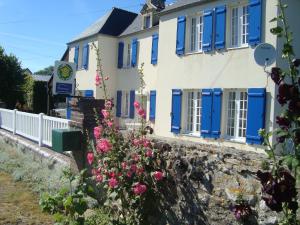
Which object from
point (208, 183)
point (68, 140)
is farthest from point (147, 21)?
point (208, 183)

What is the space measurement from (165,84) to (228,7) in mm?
4354

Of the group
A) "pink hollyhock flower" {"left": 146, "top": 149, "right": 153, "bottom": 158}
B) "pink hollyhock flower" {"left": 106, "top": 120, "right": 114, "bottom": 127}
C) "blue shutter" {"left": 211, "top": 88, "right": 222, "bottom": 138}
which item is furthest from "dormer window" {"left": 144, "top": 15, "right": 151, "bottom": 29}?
"pink hollyhock flower" {"left": 146, "top": 149, "right": 153, "bottom": 158}

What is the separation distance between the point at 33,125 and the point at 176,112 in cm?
610

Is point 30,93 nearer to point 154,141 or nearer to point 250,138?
point 250,138

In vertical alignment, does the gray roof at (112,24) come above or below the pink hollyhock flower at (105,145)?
above

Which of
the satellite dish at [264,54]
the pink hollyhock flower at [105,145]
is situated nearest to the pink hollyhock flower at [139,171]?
the pink hollyhock flower at [105,145]

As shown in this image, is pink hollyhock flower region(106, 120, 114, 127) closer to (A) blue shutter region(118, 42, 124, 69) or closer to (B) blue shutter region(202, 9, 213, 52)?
(B) blue shutter region(202, 9, 213, 52)

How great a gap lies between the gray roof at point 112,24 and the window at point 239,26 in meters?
11.6

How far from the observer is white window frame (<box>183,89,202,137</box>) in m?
16.3

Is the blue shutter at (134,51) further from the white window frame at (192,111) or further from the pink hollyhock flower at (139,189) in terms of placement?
the pink hollyhock flower at (139,189)

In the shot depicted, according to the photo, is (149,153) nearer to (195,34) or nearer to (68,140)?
(68,140)

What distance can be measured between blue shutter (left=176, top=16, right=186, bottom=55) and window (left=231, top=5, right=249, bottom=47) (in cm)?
238

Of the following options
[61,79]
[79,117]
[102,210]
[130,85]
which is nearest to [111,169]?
[102,210]

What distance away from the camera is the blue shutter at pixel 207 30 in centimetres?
1538
